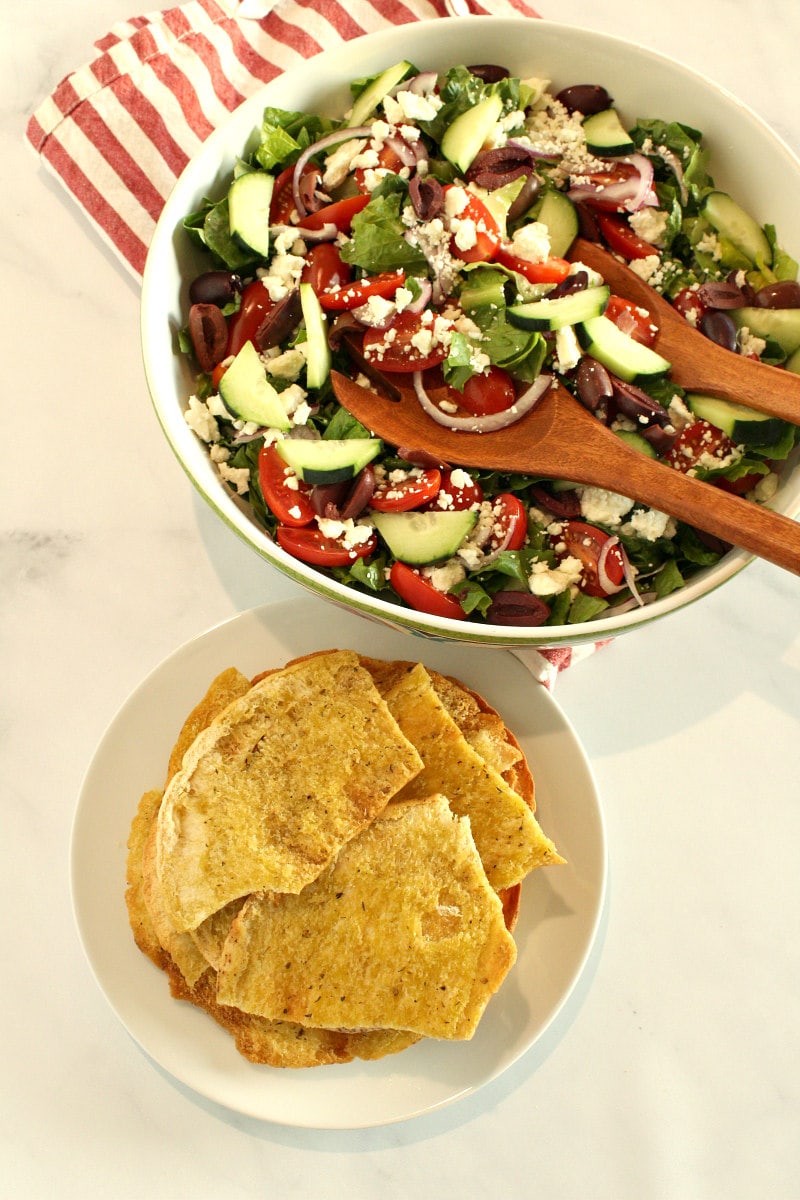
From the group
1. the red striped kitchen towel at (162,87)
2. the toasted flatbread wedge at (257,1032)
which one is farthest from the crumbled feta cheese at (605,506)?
the red striped kitchen towel at (162,87)

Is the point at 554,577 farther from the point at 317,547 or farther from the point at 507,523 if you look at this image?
the point at 317,547

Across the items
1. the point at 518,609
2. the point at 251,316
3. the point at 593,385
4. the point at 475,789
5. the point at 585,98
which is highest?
the point at 585,98

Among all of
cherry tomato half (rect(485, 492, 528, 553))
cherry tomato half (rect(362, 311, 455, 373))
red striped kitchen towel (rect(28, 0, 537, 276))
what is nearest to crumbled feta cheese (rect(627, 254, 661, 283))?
cherry tomato half (rect(362, 311, 455, 373))

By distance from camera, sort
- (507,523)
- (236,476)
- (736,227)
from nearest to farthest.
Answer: (507,523) → (236,476) → (736,227)

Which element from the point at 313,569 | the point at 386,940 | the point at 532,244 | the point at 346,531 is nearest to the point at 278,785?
the point at 386,940

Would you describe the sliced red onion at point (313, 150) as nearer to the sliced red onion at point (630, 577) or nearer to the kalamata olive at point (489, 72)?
the kalamata olive at point (489, 72)

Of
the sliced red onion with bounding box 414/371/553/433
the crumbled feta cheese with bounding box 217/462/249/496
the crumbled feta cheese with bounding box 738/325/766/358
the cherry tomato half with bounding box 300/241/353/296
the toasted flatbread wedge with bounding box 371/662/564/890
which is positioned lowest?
the toasted flatbread wedge with bounding box 371/662/564/890

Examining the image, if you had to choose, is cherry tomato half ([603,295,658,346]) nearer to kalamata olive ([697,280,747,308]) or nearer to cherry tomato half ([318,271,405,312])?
kalamata olive ([697,280,747,308])
